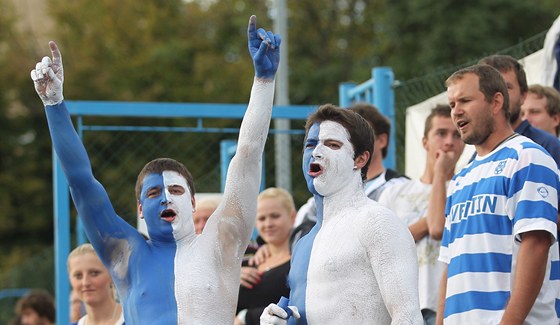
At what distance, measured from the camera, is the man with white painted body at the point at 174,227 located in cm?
461

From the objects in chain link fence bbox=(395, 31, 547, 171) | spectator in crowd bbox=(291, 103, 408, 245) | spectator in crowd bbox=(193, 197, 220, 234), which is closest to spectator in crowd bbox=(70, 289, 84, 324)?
spectator in crowd bbox=(193, 197, 220, 234)

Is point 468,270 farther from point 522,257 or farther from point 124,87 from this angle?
point 124,87

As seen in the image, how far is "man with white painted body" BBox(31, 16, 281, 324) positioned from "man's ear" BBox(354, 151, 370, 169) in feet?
1.35

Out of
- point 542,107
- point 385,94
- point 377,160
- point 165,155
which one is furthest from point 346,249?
point 165,155

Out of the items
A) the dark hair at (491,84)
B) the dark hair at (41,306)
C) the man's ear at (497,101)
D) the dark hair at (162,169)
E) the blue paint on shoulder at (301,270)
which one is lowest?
the blue paint on shoulder at (301,270)

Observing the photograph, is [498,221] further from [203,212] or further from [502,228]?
[203,212]

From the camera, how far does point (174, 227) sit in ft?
15.5

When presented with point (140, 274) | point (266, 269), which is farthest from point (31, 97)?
point (140, 274)

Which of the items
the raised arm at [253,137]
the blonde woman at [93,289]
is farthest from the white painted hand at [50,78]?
the blonde woman at [93,289]

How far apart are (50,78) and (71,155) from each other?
12.9 inches

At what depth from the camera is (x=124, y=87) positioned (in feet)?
82.6

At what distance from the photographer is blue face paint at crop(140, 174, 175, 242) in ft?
15.5

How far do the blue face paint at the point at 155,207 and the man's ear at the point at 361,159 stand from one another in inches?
32.3

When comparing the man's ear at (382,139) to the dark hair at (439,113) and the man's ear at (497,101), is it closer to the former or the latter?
the dark hair at (439,113)
